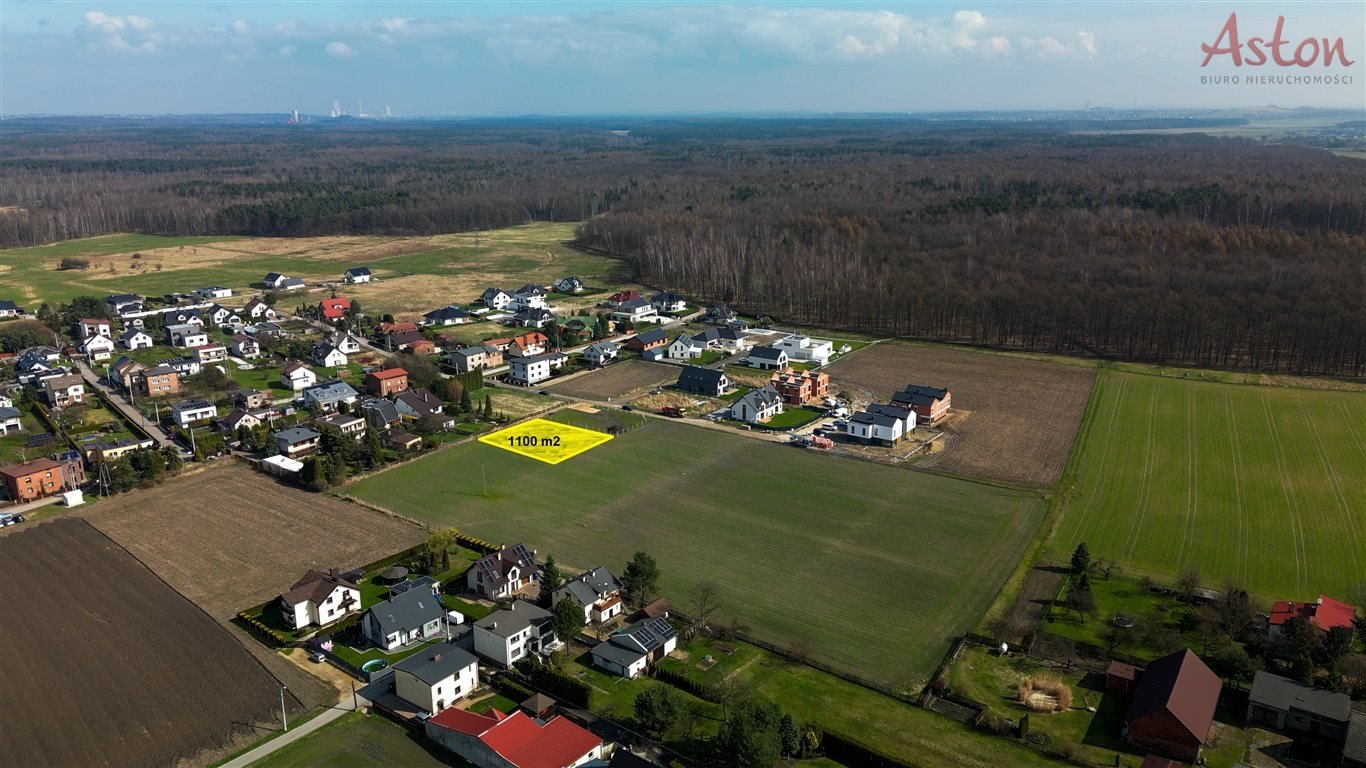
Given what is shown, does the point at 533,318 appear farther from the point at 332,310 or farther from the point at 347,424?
the point at 347,424

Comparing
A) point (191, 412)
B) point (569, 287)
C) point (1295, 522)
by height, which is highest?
point (569, 287)

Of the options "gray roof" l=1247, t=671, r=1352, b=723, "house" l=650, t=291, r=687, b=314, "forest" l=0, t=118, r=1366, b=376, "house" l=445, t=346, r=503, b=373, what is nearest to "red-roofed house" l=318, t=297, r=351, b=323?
"house" l=445, t=346, r=503, b=373

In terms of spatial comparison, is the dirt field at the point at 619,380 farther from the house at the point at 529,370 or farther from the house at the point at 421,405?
the house at the point at 421,405

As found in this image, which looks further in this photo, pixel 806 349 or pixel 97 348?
pixel 97 348

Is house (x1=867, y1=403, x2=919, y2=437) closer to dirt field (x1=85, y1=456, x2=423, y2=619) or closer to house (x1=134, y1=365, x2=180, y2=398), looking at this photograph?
dirt field (x1=85, y1=456, x2=423, y2=619)

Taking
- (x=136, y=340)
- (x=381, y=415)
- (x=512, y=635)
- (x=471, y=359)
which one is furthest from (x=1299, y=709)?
(x=136, y=340)

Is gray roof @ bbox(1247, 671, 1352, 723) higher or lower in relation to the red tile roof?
lower
